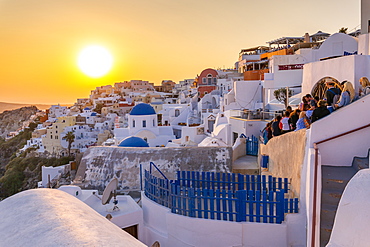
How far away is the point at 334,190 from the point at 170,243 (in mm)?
3526

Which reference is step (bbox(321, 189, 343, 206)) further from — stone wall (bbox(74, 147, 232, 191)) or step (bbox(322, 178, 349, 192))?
stone wall (bbox(74, 147, 232, 191))

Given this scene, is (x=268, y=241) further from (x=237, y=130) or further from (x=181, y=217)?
(x=237, y=130)

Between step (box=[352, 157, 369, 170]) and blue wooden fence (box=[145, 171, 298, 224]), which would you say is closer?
step (box=[352, 157, 369, 170])

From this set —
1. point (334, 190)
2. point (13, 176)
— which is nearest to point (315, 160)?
point (334, 190)

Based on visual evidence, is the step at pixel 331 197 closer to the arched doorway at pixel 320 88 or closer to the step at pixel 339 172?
the step at pixel 339 172

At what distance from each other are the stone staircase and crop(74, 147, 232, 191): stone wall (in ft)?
14.9

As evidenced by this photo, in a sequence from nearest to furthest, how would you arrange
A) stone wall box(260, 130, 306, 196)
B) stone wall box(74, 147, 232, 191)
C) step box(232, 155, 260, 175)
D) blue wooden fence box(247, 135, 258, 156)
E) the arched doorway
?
stone wall box(260, 130, 306, 196)
step box(232, 155, 260, 175)
stone wall box(74, 147, 232, 191)
the arched doorway
blue wooden fence box(247, 135, 258, 156)

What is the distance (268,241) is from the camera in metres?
5.86

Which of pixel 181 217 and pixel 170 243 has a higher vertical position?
pixel 181 217

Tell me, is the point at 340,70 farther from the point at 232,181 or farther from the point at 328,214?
the point at 328,214

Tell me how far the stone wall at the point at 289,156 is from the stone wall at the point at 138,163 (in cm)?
183

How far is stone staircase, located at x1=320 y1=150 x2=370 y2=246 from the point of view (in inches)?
173

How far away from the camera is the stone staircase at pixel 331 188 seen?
173 inches

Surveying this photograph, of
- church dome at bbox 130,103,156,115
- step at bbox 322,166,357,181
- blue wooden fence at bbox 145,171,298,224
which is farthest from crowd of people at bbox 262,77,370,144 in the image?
church dome at bbox 130,103,156,115
